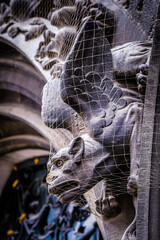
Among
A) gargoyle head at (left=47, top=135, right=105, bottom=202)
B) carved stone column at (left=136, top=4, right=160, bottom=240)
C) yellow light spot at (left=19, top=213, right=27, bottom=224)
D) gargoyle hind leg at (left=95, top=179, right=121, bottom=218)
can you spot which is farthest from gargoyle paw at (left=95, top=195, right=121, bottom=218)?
yellow light spot at (left=19, top=213, right=27, bottom=224)

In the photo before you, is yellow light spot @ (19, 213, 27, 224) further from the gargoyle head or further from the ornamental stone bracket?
the gargoyle head

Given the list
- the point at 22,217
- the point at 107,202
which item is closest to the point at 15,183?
the point at 22,217

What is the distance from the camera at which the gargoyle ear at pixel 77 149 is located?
1431 millimetres

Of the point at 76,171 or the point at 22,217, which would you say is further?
the point at 22,217

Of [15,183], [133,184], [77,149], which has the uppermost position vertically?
[15,183]

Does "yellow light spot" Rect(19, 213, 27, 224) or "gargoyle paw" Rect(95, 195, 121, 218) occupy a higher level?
"yellow light spot" Rect(19, 213, 27, 224)

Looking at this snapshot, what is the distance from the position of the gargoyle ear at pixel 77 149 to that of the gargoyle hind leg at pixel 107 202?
0.15m

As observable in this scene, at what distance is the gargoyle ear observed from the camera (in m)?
1.43

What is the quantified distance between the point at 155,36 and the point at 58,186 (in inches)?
19.2

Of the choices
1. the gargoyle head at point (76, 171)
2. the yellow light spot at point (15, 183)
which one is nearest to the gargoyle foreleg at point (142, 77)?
the gargoyle head at point (76, 171)

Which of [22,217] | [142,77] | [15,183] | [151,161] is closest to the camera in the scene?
[151,161]

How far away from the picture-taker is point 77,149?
4.75 feet

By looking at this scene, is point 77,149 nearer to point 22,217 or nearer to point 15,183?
point 22,217

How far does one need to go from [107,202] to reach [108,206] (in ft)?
0.04
